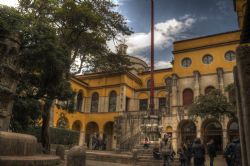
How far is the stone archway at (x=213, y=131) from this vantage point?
2748cm

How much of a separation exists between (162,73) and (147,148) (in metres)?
24.0

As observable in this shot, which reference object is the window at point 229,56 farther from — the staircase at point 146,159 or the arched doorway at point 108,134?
the arched doorway at point 108,134

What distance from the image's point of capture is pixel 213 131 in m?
27.8

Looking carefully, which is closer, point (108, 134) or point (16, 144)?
point (16, 144)

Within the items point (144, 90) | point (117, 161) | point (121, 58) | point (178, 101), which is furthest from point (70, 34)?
point (144, 90)

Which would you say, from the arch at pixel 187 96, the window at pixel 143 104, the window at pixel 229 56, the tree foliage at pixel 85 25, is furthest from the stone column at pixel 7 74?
the window at pixel 143 104

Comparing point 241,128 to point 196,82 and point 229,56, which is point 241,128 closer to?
point 196,82

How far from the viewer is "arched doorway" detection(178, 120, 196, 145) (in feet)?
94.0

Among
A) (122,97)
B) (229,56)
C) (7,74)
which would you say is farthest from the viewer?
(122,97)

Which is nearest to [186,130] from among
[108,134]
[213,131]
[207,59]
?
[213,131]

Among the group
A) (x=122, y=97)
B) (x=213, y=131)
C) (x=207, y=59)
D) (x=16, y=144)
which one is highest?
(x=207, y=59)

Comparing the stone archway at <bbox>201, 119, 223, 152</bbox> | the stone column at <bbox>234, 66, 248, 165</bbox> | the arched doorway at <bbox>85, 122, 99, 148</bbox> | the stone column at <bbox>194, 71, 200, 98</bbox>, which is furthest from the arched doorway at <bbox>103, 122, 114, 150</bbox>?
the stone column at <bbox>234, 66, 248, 165</bbox>

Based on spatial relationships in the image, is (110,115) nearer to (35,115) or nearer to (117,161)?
(117,161)

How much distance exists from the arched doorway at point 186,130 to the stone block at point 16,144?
22682 millimetres
